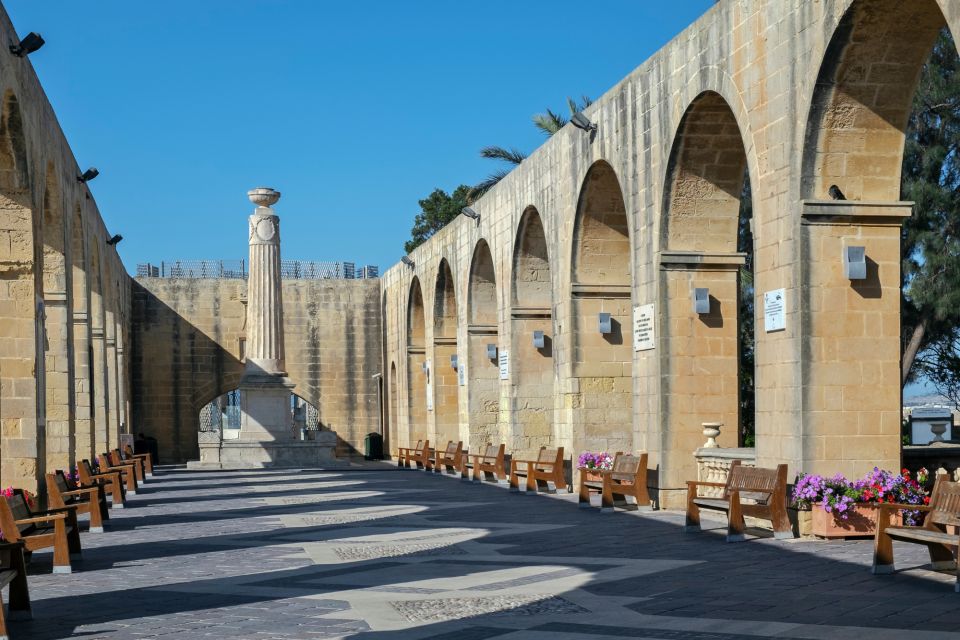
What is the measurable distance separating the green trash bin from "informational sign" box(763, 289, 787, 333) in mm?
25098

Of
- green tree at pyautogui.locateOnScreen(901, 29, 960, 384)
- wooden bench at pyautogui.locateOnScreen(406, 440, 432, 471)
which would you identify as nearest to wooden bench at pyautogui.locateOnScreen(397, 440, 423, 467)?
wooden bench at pyautogui.locateOnScreen(406, 440, 432, 471)

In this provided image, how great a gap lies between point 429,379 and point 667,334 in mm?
15070

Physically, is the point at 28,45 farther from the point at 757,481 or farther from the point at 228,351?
the point at 228,351

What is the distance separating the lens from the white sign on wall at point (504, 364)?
2205 cm

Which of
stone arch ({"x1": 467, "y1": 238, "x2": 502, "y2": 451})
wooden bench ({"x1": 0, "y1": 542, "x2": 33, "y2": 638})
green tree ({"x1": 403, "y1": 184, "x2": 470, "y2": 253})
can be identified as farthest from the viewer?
green tree ({"x1": 403, "y1": 184, "x2": 470, "y2": 253})

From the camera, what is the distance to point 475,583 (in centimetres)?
881

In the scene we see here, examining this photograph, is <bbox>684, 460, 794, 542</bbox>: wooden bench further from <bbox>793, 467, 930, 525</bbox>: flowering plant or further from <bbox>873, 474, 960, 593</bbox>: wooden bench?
<bbox>873, 474, 960, 593</bbox>: wooden bench

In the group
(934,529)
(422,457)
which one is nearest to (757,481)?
(934,529)

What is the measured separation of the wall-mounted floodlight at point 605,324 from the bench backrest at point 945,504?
31.8 feet

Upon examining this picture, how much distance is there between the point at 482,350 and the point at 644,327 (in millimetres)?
10413

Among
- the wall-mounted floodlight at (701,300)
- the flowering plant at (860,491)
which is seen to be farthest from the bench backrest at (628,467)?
the flowering plant at (860,491)

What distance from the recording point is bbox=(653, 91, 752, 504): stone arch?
1451 centimetres

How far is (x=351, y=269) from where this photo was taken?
39.1 m

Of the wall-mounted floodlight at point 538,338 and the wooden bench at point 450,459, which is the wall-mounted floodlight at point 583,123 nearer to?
the wall-mounted floodlight at point 538,338
